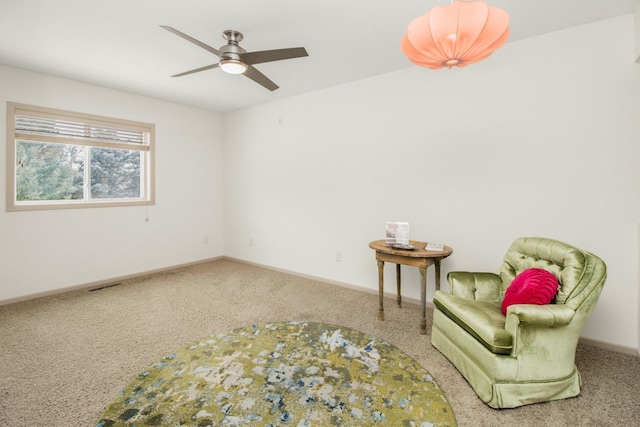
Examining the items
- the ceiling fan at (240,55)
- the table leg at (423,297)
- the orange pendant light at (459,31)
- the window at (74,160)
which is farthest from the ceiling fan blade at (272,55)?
the window at (74,160)

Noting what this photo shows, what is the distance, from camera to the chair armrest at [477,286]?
2.27 meters

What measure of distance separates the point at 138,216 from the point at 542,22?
5117mm

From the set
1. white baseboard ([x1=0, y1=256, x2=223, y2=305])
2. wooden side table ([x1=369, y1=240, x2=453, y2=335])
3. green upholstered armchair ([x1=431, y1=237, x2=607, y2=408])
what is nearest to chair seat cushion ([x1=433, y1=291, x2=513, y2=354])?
green upholstered armchair ([x1=431, y1=237, x2=607, y2=408])

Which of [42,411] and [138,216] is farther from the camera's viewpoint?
[138,216]

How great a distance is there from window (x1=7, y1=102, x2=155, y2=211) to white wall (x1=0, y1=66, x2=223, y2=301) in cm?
9

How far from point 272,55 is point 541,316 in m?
2.47

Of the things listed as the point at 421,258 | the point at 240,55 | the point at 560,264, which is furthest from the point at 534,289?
the point at 240,55

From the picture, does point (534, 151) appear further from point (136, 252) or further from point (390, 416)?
point (136, 252)

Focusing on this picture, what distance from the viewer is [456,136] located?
118 inches

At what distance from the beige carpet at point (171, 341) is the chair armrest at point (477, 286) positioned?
0.51 m

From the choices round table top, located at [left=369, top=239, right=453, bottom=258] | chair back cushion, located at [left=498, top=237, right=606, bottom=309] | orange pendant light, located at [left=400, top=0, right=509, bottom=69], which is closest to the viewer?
orange pendant light, located at [left=400, top=0, right=509, bottom=69]

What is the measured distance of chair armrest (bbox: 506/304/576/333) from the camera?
163 centimetres

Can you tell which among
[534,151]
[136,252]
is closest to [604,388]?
[534,151]

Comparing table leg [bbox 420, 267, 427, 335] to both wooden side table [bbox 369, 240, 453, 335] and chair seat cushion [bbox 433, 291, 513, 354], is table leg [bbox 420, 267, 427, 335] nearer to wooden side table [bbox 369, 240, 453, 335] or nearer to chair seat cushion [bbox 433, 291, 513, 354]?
wooden side table [bbox 369, 240, 453, 335]
